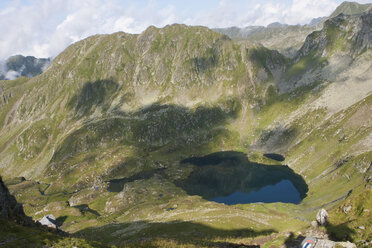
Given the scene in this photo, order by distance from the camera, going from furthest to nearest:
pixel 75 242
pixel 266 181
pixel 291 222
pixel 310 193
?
pixel 266 181
pixel 310 193
pixel 291 222
pixel 75 242

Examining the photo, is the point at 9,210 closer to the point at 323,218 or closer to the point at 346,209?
the point at 323,218

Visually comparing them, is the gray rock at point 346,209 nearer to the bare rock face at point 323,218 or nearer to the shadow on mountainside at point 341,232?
the bare rock face at point 323,218

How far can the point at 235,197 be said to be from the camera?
166m

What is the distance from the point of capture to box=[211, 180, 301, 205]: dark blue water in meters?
151

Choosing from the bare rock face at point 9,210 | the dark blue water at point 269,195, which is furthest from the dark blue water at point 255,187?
the bare rock face at point 9,210

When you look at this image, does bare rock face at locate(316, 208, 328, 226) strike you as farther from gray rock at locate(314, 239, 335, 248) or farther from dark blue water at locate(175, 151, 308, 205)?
dark blue water at locate(175, 151, 308, 205)

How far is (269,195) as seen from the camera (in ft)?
527

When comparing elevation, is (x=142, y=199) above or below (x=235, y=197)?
above

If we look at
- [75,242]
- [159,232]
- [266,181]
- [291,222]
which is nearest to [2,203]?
[75,242]

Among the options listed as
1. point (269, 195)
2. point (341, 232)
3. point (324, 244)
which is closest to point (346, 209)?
point (341, 232)

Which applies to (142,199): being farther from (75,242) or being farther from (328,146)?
(75,242)

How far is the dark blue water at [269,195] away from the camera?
496 feet

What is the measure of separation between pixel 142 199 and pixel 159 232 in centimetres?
10167

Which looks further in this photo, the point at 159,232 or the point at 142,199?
the point at 142,199
